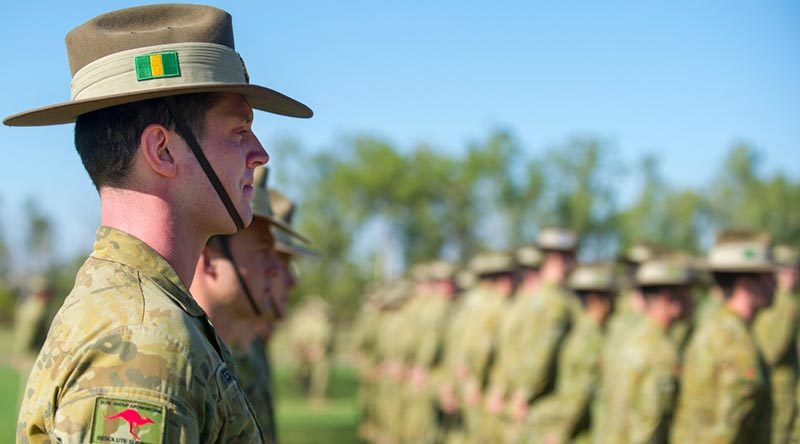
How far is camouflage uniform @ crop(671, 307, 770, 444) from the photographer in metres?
5.65

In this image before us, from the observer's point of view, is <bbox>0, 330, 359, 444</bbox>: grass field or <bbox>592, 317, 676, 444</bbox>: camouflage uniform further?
<bbox>0, 330, 359, 444</bbox>: grass field

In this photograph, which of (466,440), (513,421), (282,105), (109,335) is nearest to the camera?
(109,335)

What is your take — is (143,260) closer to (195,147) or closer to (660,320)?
(195,147)

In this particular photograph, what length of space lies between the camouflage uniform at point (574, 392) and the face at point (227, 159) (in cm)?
644

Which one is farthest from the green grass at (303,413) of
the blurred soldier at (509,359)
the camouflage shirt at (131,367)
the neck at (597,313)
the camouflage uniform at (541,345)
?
the camouflage shirt at (131,367)

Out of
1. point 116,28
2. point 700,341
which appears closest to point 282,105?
point 116,28

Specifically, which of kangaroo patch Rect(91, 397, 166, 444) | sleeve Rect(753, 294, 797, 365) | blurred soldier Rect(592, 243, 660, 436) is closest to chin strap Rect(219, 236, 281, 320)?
kangaroo patch Rect(91, 397, 166, 444)

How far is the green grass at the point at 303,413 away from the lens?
14.9 metres

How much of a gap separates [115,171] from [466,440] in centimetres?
982

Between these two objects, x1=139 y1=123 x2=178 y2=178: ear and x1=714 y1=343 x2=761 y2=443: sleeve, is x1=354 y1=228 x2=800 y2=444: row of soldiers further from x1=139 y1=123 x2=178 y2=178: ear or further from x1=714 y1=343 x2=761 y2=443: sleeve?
x1=139 y1=123 x2=178 y2=178: ear

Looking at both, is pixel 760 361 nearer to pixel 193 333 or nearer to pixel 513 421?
pixel 513 421

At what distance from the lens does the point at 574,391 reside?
8109 millimetres

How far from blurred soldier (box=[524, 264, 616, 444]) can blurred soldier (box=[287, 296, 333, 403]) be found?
45.8 ft

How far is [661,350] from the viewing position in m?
6.35
